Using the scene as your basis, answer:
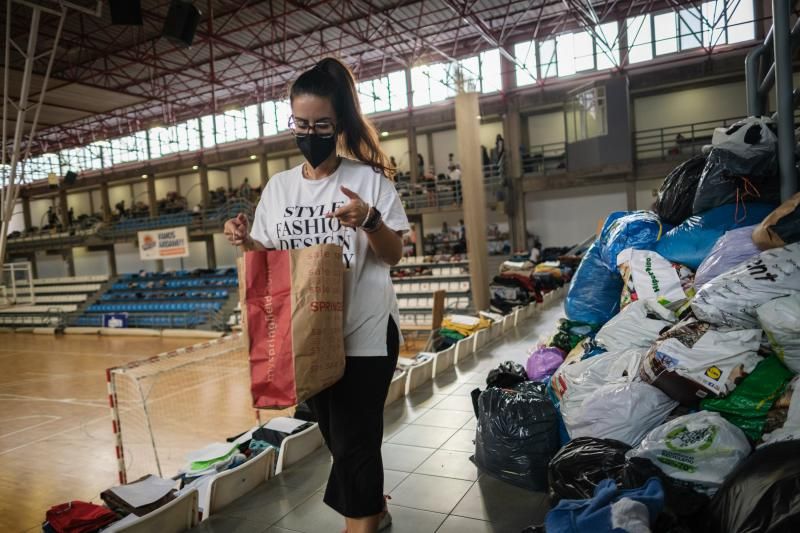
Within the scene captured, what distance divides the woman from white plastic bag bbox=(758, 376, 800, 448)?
1.18 m

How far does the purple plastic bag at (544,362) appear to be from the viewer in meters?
3.25

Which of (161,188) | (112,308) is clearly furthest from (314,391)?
(161,188)

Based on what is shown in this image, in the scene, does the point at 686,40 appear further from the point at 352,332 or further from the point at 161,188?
the point at 161,188

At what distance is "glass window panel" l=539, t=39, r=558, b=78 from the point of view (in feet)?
52.1

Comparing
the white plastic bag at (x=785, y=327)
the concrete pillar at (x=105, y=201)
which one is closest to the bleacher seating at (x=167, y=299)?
the concrete pillar at (x=105, y=201)

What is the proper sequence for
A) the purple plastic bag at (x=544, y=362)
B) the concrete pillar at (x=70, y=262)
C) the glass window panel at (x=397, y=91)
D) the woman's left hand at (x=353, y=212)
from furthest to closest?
the concrete pillar at (x=70, y=262) → the glass window panel at (x=397, y=91) → the purple plastic bag at (x=544, y=362) → the woman's left hand at (x=353, y=212)

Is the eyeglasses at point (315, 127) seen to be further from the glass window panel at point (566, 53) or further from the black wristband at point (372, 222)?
the glass window panel at point (566, 53)

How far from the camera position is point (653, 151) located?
15.4m

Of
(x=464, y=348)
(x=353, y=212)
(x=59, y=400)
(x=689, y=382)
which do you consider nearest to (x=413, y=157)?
→ (x=59, y=400)

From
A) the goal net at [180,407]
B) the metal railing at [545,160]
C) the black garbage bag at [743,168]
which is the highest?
the metal railing at [545,160]

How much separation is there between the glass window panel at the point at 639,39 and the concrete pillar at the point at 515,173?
339 centimetres

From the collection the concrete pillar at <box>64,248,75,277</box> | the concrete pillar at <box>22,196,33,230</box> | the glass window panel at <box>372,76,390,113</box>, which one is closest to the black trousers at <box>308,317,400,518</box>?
the glass window panel at <box>372,76,390,113</box>

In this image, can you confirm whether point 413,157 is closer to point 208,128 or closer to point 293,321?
point 208,128

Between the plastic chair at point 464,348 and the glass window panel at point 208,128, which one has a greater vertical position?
the glass window panel at point 208,128
